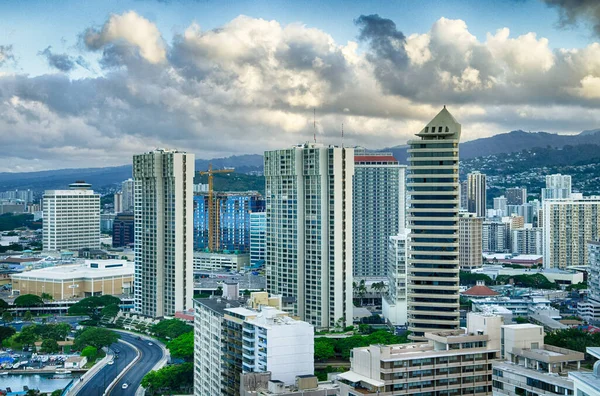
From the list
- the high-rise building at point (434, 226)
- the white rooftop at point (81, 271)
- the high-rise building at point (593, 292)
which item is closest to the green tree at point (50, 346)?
the white rooftop at point (81, 271)

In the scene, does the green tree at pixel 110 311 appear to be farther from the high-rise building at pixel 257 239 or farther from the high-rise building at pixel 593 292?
the high-rise building at pixel 593 292

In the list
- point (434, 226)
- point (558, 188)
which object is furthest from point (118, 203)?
point (434, 226)

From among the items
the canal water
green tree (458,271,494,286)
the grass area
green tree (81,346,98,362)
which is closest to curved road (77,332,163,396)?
the grass area

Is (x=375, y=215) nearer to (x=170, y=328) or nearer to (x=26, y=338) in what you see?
(x=170, y=328)

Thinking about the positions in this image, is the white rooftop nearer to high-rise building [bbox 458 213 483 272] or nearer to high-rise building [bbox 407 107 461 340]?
high-rise building [bbox 458 213 483 272]

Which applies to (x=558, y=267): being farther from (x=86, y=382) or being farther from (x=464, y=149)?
(x=464, y=149)
